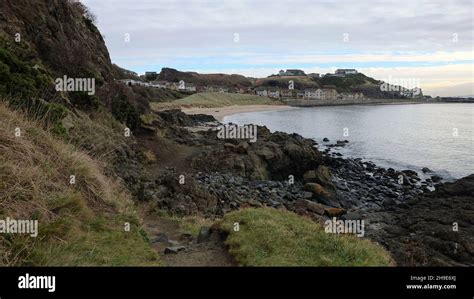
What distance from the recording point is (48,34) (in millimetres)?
21375

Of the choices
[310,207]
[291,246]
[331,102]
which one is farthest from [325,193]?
[331,102]

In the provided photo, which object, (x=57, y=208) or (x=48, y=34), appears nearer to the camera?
(x=57, y=208)

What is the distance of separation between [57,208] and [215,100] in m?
112

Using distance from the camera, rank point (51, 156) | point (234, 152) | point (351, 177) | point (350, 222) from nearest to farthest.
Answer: point (51, 156) → point (350, 222) → point (234, 152) → point (351, 177)

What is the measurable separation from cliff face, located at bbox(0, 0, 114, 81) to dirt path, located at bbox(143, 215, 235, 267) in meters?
11.4

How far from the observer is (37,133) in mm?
8539

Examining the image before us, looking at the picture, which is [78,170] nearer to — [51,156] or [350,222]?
[51,156]

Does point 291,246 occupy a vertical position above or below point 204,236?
above

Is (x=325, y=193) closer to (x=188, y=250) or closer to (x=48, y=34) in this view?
(x=188, y=250)

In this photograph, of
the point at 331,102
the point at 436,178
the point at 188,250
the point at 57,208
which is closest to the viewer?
the point at 57,208

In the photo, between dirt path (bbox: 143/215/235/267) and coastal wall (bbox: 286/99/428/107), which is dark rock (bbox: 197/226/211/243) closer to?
dirt path (bbox: 143/215/235/267)
